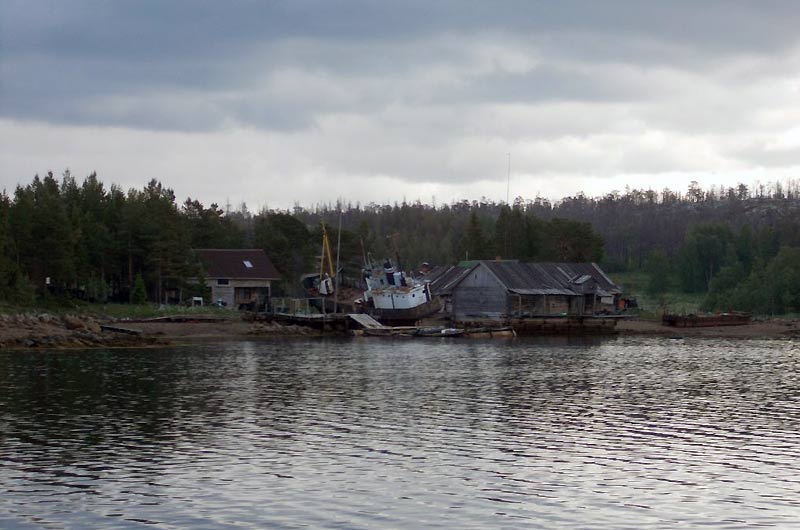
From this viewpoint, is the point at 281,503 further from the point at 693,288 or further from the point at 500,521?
the point at 693,288

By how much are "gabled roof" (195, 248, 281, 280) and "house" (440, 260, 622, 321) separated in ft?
56.2

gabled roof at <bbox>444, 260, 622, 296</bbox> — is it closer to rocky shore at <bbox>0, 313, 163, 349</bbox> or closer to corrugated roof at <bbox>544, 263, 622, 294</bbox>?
corrugated roof at <bbox>544, 263, 622, 294</bbox>

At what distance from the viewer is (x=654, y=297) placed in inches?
5837

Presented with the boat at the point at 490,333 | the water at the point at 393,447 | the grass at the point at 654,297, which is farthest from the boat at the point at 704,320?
the water at the point at 393,447

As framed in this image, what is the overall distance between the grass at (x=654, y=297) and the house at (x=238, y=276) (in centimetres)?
3982

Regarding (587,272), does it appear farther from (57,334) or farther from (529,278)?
(57,334)

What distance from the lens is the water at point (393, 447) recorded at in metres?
20.9

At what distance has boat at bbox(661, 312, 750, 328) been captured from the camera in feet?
332

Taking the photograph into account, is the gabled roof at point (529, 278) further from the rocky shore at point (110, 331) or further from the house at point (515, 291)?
the rocky shore at point (110, 331)

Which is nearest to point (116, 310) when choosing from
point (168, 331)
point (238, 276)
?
point (168, 331)

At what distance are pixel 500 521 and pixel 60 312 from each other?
228 ft

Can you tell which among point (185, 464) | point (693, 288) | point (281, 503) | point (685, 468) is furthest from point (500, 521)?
point (693, 288)

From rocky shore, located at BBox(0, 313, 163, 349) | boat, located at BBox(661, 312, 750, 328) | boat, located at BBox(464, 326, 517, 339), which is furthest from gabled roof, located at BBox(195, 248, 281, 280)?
boat, located at BBox(661, 312, 750, 328)

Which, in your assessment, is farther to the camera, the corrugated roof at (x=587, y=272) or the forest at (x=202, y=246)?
the corrugated roof at (x=587, y=272)
